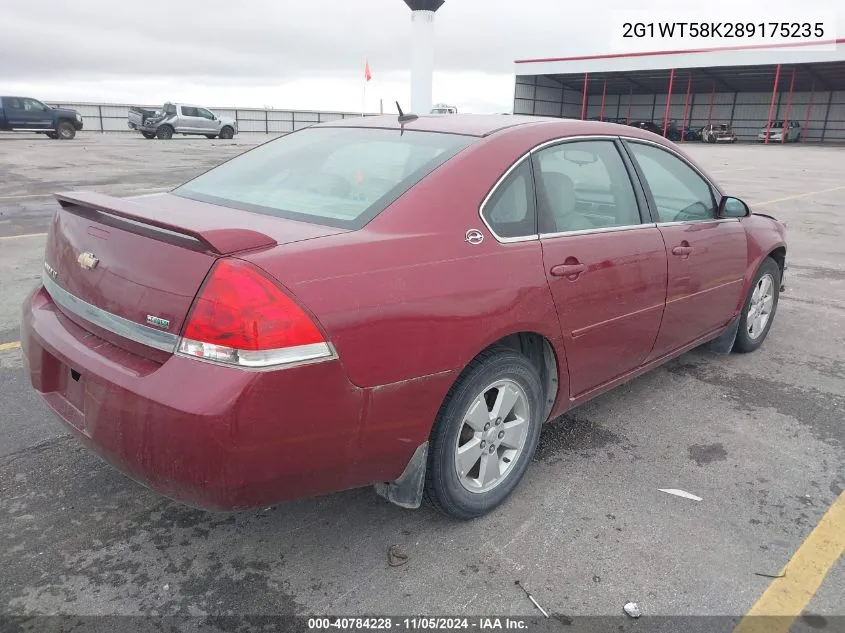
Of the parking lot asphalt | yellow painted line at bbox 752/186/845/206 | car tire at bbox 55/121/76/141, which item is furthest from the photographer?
car tire at bbox 55/121/76/141

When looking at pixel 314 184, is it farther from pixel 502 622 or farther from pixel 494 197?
pixel 502 622

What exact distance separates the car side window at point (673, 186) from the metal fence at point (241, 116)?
116ft

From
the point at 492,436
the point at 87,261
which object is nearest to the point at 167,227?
the point at 87,261

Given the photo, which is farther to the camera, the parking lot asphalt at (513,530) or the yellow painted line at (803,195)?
the yellow painted line at (803,195)

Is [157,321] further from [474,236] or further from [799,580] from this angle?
[799,580]

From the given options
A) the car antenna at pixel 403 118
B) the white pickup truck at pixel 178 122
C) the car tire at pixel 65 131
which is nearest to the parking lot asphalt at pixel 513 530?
the car antenna at pixel 403 118

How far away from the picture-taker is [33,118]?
27.3 m

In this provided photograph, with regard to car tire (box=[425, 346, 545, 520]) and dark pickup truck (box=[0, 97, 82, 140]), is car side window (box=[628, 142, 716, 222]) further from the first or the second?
dark pickup truck (box=[0, 97, 82, 140])

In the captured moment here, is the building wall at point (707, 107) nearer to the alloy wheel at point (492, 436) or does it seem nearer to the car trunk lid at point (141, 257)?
the alloy wheel at point (492, 436)

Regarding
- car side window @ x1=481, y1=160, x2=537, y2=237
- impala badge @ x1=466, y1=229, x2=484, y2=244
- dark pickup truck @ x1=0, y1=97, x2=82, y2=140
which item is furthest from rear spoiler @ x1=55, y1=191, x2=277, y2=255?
dark pickup truck @ x1=0, y1=97, x2=82, y2=140

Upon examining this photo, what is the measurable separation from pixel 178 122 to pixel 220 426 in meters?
33.6

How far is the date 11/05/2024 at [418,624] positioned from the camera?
2.14 meters

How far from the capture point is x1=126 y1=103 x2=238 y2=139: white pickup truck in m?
31.8

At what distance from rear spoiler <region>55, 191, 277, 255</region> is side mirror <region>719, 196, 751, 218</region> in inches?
119
